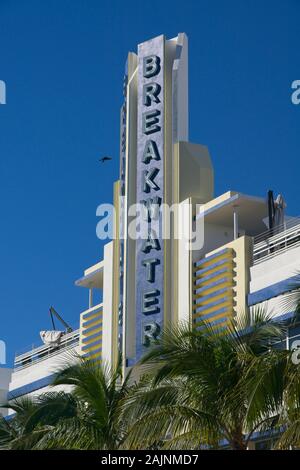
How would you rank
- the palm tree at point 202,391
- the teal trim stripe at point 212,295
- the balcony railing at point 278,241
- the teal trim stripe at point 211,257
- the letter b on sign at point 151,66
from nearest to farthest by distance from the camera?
the palm tree at point 202,391, the balcony railing at point 278,241, the teal trim stripe at point 212,295, the teal trim stripe at point 211,257, the letter b on sign at point 151,66

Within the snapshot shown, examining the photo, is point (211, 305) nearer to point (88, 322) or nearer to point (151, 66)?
point (88, 322)

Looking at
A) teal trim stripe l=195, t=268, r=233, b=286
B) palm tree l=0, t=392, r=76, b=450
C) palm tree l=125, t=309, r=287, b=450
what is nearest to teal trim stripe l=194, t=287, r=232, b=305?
teal trim stripe l=195, t=268, r=233, b=286

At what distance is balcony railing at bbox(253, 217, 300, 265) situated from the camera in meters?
37.5

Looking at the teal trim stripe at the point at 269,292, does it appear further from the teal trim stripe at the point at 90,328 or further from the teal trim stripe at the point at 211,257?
the teal trim stripe at the point at 90,328

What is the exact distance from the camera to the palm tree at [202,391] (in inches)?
995

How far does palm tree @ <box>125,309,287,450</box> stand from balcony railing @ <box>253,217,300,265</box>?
11.0 meters

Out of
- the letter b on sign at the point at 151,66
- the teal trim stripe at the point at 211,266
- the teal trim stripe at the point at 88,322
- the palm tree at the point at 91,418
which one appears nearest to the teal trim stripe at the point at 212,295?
the teal trim stripe at the point at 211,266

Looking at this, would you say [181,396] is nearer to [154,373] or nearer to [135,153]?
[154,373]

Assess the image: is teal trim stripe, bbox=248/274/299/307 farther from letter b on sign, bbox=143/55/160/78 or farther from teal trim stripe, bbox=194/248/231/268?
letter b on sign, bbox=143/55/160/78

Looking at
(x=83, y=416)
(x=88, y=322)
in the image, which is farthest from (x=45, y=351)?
(x=83, y=416)

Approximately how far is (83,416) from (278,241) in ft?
37.5

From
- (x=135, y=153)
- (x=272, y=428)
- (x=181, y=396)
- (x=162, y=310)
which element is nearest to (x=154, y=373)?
(x=181, y=396)

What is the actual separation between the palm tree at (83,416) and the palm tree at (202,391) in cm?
218

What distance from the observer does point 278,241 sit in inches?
1532
